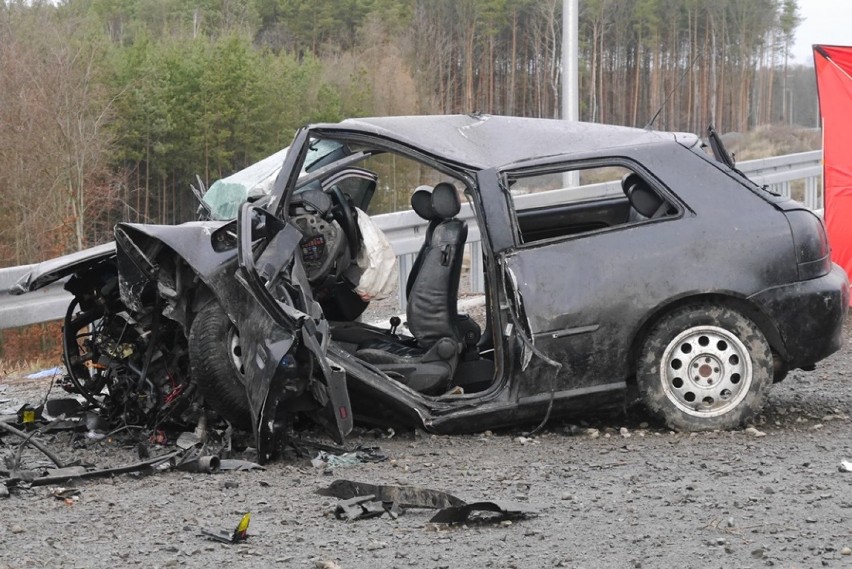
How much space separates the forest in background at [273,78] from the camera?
43.7m

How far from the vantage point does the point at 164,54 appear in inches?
2235

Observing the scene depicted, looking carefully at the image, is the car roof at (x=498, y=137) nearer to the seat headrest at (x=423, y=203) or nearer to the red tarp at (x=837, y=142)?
the seat headrest at (x=423, y=203)

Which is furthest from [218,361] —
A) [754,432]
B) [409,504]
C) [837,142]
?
[837,142]

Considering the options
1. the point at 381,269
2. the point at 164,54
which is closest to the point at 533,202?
the point at 381,269

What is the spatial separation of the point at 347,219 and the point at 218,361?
1307 mm

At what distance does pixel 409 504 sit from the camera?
5.20 m

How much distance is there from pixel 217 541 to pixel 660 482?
2070mm

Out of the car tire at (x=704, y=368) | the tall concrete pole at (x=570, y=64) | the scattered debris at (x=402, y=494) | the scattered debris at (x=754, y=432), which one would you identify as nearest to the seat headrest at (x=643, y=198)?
the car tire at (x=704, y=368)

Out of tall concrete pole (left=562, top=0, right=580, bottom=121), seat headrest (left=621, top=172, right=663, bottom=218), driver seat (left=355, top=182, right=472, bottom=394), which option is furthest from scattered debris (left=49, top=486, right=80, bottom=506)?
tall concrete pole (left=562, top=0, right=580, bottom=121)

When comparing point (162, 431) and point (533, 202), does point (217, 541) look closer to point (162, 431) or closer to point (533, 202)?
point (162, 431)

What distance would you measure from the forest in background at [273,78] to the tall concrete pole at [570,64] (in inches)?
1054

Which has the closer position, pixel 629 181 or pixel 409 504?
pixel 409 504

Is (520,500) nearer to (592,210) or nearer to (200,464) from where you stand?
(200,464)

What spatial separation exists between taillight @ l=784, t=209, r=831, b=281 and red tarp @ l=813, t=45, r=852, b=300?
5137mm
